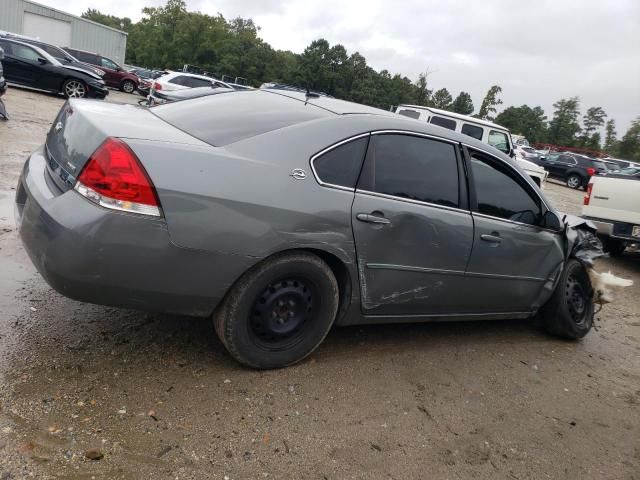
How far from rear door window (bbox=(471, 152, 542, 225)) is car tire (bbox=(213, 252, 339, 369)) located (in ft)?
4.47

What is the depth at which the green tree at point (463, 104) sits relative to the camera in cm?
6412

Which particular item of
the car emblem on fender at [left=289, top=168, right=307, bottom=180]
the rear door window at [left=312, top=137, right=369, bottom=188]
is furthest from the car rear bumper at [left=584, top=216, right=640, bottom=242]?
the car emblem on fender at [left=289, top=168, right=307, bottom=180]

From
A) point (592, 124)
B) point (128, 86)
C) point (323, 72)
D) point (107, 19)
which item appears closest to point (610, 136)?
point (592, 124)

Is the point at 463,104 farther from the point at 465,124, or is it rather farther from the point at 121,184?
the point at 121,184

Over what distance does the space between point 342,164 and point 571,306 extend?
2.71 metres

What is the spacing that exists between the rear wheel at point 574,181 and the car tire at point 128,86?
72.1 ft

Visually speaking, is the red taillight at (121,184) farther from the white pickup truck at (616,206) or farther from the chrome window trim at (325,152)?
the white pickup truck at (616,206)

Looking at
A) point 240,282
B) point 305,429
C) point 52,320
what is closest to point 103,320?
point 52,320

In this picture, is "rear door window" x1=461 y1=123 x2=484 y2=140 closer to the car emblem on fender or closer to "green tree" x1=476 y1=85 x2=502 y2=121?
the car emblem on fender

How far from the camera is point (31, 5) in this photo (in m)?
37.6

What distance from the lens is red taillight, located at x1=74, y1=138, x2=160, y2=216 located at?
2.47 metres

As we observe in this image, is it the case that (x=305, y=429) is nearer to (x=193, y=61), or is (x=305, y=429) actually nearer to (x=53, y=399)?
(x=53, y=399)

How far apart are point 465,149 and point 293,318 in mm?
1697

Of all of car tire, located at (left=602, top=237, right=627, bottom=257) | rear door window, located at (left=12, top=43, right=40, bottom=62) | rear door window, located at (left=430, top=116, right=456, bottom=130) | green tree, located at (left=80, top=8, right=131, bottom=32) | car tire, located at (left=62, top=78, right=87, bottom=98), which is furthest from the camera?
green tree, located at (left=80, top=8, right=131, bottom=32)
